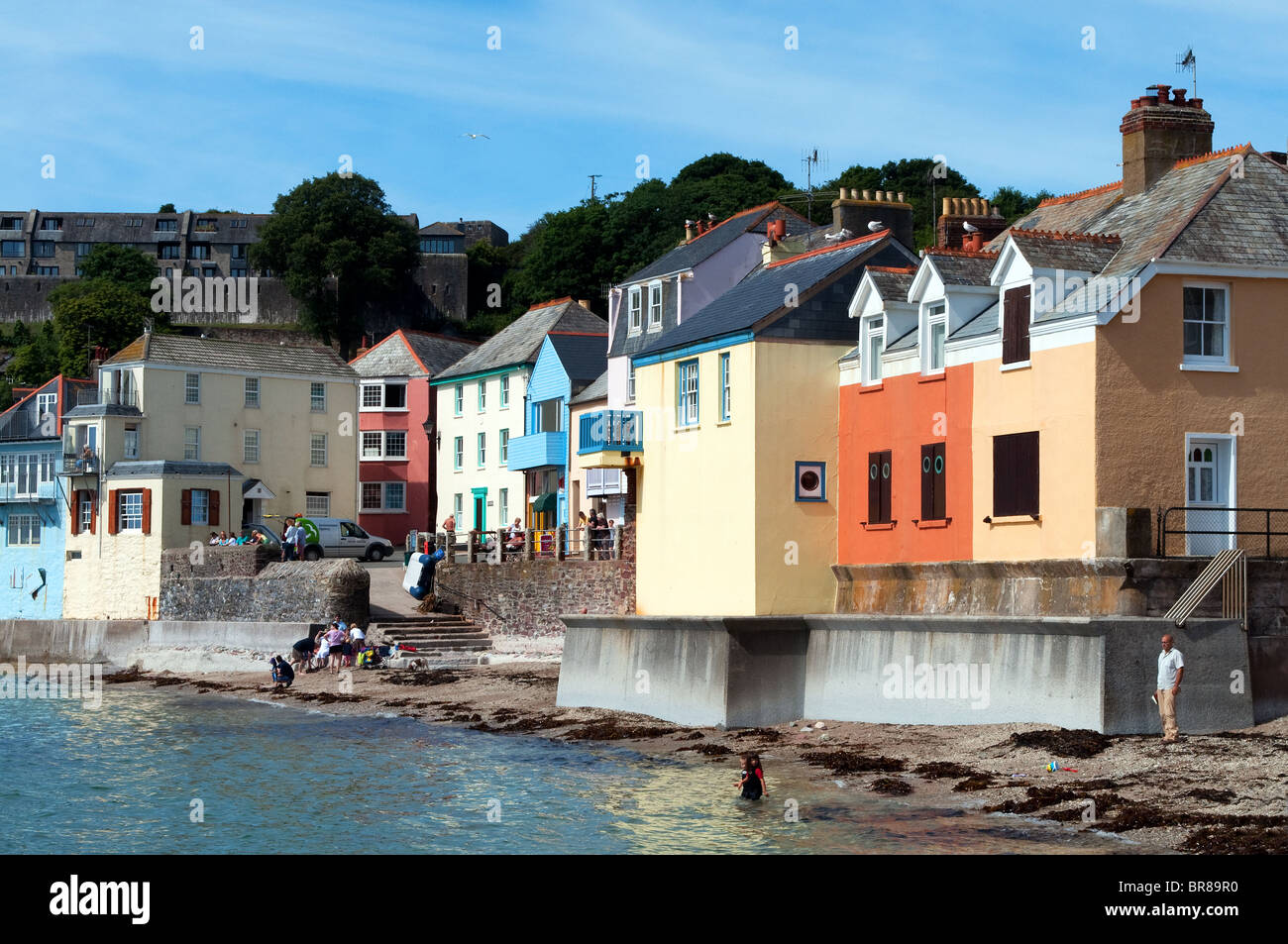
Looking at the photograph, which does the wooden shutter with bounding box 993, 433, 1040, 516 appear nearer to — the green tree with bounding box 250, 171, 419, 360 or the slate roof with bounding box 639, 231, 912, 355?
the slate roof with bounding box 639, 231, 912, 355

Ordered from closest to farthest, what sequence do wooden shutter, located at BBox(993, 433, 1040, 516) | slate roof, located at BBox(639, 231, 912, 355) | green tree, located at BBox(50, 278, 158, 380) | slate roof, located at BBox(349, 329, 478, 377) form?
1. wooden shutter, located at BBox(993, 433, 1040, 516)
2. slate roof, located at BBox(639, 231, 912, 355)
3. slate roof, located at BBox(349, 329, 478, 377)
4. green tree, located at BBox(50, 278, 158, 380)

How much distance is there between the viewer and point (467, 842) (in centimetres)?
2325

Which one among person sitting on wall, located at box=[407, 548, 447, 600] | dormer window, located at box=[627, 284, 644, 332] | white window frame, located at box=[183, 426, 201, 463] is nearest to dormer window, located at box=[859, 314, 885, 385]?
dormer window, located at box=[627, 284, 644, 332]

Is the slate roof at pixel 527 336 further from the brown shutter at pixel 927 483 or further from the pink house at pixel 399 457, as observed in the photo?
the brown shutter at pixel 927 483

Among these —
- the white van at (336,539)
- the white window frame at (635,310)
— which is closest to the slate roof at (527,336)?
the white van at (336,539)

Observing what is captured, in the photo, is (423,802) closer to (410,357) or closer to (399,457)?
(399,457)

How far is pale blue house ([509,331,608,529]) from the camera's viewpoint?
61688 mm

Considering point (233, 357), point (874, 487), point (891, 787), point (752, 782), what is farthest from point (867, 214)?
point (233, 357)

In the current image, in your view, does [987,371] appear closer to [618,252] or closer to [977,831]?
[977,831]

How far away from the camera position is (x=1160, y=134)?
32.0 m

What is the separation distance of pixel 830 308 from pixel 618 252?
65801 millimetres

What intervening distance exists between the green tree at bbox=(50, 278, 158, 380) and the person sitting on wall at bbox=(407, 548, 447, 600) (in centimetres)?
6610
